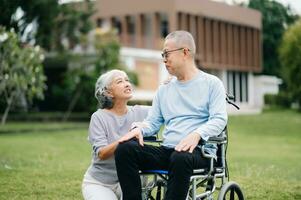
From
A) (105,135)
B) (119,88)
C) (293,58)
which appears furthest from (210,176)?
(293,58)

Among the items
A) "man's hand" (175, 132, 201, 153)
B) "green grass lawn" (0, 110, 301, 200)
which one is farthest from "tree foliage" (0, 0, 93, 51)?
"man's hand" (175, 132, 201, 153)

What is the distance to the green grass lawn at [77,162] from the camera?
7.57 m

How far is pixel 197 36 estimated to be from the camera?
131 ft

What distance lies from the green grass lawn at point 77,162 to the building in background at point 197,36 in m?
11.0

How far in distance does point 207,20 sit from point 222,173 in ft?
120

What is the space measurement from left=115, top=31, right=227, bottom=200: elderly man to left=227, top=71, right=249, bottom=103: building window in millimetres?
39616

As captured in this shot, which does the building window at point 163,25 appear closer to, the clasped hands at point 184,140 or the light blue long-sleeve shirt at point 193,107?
the light blue long-sleeve shirt at point 193,107

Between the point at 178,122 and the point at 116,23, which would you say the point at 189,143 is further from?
the point at 116,23

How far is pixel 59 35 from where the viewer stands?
96.0 feet

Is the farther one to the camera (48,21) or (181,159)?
(48,21)

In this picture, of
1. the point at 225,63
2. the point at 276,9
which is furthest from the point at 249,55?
the point at 276,9

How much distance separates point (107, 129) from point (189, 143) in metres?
0.77

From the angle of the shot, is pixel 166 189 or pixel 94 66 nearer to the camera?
pixel 166 189

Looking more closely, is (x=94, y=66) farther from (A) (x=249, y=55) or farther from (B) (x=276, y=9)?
(B) (x=276, y=9)
